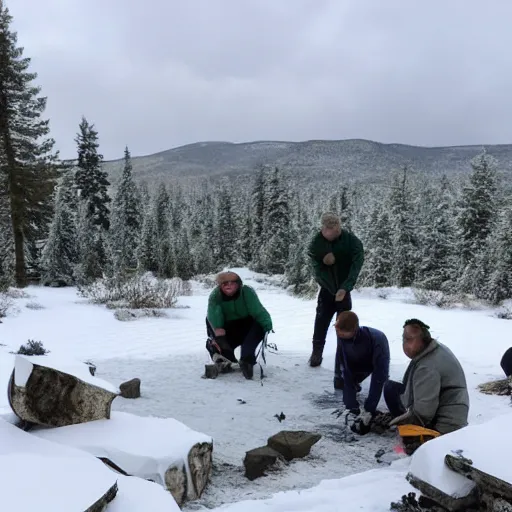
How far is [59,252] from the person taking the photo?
22938 mm

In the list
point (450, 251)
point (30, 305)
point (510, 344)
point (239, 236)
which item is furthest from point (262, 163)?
point (510, 344)

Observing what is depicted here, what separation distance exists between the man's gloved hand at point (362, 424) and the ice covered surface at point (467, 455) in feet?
4.06

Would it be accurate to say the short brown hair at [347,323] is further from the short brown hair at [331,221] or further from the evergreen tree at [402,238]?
the evergreen tree at [402,238]

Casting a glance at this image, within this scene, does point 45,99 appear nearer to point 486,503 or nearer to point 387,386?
point 387,386

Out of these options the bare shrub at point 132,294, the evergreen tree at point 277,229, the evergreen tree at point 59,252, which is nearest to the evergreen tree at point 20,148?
the evergreen tree at point 59,252

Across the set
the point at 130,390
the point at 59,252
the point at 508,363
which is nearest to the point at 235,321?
the point at 130,390

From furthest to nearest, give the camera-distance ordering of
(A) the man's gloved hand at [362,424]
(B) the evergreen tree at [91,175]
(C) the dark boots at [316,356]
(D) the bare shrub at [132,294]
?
1. (B) the evergreen tree at [91,175]
2. (D) the bare shrub at [132,294]
3. (C) the dark boots at [316,356]
4. (A) the man's gloved hand at [362,424]

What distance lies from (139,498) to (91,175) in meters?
32.7

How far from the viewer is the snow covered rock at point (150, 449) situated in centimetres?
285

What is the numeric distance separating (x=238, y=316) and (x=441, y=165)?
183 m

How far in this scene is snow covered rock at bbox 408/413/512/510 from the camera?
2471mm

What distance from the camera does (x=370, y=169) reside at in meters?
183

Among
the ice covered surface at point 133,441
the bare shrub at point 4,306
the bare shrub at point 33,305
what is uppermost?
the ice covered surface at point 133,441

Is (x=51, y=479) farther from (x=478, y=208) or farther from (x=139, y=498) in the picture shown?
(x=478, y=208)
